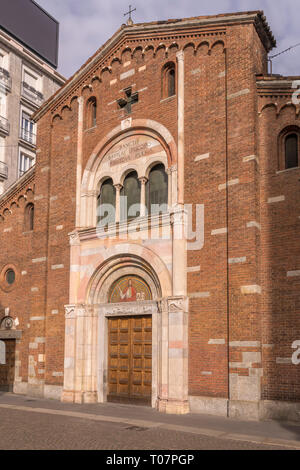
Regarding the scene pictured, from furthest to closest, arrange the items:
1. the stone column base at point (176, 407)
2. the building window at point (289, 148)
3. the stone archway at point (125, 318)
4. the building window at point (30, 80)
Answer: the building window at point (30, 80) → the stone archway at point (125, 318) → the building window at point (289, 148) → the stone column base at point (176, 407)

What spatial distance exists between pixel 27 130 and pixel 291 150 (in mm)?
27032

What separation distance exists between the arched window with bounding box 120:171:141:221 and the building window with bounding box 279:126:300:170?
4.89 meters

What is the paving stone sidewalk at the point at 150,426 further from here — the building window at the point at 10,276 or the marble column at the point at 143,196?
the building window at the point at 10,276

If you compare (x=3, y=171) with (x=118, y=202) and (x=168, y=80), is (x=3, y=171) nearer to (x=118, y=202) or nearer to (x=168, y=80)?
(x=118, y=202)

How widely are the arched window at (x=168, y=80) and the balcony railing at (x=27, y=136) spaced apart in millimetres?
21867

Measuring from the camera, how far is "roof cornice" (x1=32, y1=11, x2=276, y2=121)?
1541 centimetres

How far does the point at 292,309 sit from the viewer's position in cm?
1347

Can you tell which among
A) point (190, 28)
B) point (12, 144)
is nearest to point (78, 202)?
point (190, 28)

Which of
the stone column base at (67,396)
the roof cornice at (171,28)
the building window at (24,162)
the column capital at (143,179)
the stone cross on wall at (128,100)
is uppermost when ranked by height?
the building window at (24,162)

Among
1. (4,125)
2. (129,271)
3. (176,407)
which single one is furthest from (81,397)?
(4,125)

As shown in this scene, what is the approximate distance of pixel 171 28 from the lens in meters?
16.7

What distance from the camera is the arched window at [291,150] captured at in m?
14.4

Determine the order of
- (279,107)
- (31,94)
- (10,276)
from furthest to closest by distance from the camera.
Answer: (31,94)
(10,276)
(279,107)

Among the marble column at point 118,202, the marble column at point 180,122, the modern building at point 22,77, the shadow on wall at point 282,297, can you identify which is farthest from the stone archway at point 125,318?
the modern building at point 22,77
